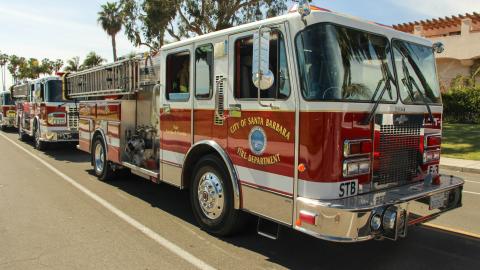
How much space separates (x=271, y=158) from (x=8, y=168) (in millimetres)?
8757

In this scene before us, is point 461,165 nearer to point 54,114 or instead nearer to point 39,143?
point 54,114

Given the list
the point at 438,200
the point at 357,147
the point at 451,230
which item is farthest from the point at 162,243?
the point at 451,230

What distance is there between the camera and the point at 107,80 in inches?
348

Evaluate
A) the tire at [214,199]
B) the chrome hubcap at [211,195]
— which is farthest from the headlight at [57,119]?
the chrome hubcap at [211,195]

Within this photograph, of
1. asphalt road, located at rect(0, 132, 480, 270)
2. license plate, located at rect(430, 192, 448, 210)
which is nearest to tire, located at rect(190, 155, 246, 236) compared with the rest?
asphalt road, located at rect(0, 132, 480, 270)

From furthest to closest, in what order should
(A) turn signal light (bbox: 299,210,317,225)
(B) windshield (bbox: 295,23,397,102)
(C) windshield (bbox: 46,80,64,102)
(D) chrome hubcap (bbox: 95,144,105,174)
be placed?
(C) windshield (bbox: 46,80,64,102)
(D) chrome hubcap (bbox: 95,144,105,174)
(B) windshield (bbox: 295,23,397,102)
(A) turn signal light (bbox: 299,210,317,225)

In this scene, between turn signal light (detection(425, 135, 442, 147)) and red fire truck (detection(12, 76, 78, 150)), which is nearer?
turn signal light (detection(425, 135, 442, 147))

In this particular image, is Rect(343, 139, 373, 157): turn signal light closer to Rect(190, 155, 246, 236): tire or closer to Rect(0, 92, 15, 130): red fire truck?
Rect(190, 155, 246, 236): tire

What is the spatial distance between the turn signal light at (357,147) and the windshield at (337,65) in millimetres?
416

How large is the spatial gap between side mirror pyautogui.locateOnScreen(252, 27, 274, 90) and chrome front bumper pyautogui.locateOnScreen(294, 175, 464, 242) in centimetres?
117

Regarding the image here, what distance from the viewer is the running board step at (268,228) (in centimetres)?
469

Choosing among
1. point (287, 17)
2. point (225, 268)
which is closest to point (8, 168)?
point (225, 268)

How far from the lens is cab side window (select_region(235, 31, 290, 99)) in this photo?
431cm

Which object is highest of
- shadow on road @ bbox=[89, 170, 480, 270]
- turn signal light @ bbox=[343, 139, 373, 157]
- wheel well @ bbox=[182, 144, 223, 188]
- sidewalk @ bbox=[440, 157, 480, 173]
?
turn signal light @ bbox=[343, 139, 373, 157]
